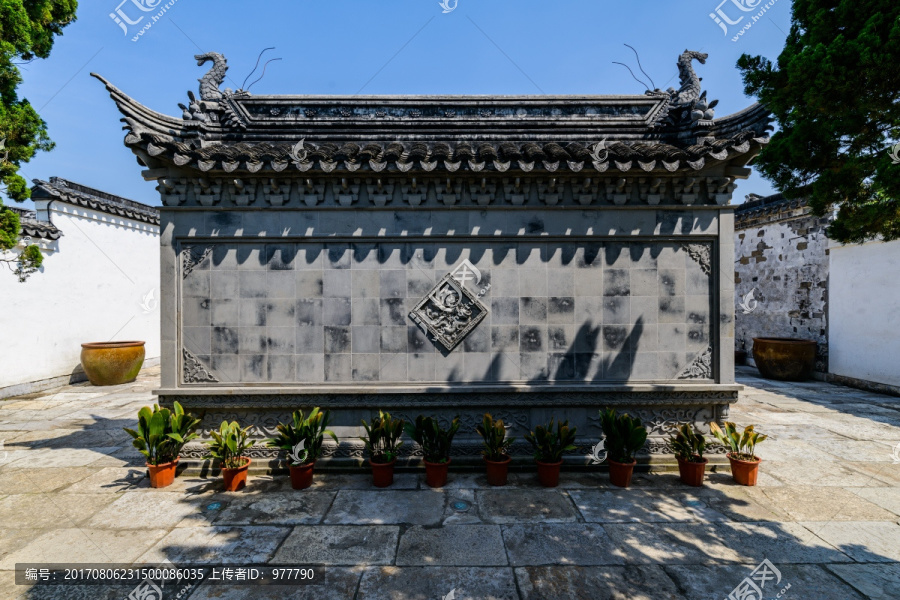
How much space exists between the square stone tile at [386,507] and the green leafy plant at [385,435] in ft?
1.49

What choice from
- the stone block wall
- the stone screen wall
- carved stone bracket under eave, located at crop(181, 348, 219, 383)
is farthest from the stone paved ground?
the stone block wall

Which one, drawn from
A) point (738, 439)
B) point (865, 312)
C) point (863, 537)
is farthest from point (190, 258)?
point (865, 312)

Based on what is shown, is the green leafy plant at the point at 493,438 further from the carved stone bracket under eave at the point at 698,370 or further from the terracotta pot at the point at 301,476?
the carved stone bracket under eave at the point at 698,370

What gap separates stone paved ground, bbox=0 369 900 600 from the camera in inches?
142

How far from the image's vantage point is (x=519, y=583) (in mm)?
3580

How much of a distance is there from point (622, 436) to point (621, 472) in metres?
0.50

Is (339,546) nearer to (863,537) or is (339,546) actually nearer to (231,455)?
(231,455)

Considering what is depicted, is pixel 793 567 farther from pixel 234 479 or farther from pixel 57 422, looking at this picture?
pixel 57 422

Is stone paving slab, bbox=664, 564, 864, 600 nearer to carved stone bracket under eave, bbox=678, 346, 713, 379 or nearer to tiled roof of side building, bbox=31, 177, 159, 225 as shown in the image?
carved stone bracket under eave, bbox=678, 346, 713, 379

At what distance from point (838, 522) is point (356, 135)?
929cm

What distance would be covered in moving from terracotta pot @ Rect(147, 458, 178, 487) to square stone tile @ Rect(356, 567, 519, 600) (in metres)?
3.63

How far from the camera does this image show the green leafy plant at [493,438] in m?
5.43

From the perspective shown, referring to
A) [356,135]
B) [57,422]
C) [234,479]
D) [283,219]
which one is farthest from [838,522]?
[57,422]

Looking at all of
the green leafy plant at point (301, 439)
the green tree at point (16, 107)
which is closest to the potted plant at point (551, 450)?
the green leafy plant at point (301, 439)
